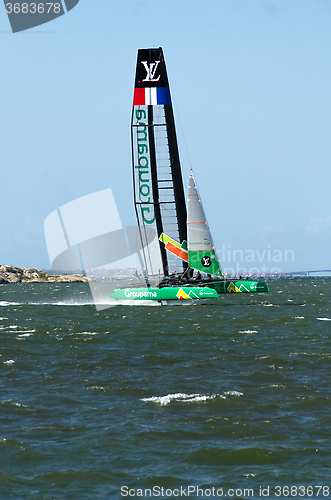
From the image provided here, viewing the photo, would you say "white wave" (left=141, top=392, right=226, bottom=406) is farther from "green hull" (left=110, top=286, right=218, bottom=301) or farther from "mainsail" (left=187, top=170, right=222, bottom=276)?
"mainsail" (left=187, top=170, right=222, bottom=276)

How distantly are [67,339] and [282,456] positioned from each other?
1344cm

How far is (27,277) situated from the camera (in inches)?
5719

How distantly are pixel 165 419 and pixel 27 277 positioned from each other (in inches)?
5561

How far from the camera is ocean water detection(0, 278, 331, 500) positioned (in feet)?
23.3

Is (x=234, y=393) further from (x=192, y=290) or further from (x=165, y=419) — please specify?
(x=192, y=290)

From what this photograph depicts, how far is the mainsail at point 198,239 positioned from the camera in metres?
34.6

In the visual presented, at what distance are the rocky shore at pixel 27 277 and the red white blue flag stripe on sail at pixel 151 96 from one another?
111 meters

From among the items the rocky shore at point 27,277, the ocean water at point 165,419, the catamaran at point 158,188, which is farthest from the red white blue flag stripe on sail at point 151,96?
the rocky shore at point 27,277

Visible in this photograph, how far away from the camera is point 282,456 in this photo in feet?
26.0

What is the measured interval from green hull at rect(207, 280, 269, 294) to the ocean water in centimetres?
1366

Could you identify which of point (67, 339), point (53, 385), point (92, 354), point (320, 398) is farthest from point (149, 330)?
point (320, 398)

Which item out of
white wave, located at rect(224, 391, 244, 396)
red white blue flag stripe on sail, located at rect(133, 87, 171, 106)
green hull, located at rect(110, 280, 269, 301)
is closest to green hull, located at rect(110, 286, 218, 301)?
green hull, located at rect(110, 280, 269, 301)

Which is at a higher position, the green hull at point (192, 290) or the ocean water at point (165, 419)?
the ocean water at point (165, 419)

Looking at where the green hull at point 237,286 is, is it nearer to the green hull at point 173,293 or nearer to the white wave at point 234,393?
the green hull at point 173,293
